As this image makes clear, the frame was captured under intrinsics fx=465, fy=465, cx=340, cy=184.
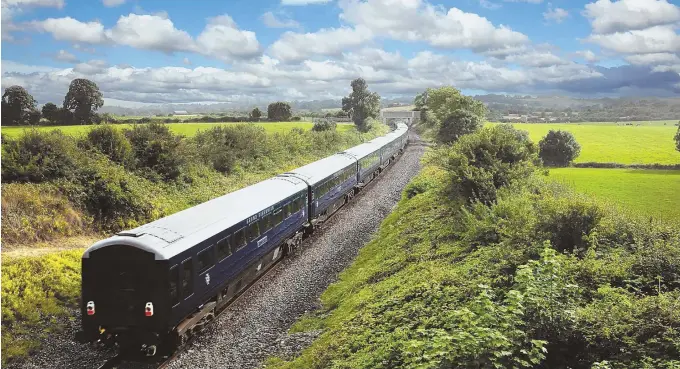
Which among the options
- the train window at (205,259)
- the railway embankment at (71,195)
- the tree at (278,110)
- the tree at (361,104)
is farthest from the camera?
the tree at (361,104)

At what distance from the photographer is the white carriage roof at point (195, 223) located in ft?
35.1

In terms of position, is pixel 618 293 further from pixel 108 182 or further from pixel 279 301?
pixel 108 182

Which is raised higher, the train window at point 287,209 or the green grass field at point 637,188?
the green grass field at point 637,188

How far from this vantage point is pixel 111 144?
2514 cm

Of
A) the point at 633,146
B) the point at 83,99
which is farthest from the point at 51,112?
the point at 633,146

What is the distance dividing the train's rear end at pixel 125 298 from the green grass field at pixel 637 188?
14175 millimetres

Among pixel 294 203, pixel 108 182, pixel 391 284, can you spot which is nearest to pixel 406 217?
pixel 294 203

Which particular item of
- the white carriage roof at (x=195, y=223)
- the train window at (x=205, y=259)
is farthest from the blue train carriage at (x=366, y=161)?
the train window at (x=205, y=259)

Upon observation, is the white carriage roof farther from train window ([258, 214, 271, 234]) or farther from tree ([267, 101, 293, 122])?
tree ([267, 101, 293, 122])

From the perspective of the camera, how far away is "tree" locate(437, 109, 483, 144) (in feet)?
149

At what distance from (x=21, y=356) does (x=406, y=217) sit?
15.7 m

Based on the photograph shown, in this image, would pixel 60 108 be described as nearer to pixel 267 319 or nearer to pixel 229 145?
pixel 229 145

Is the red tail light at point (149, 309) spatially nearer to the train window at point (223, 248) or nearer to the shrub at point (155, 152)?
the train window at point (223, 248)

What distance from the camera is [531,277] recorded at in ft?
26.9
